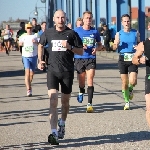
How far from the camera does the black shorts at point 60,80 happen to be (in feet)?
27.2

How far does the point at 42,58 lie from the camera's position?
845 cm

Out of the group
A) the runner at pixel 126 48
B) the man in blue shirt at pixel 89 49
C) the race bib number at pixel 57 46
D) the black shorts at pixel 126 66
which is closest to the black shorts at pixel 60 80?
the race bib number at pixel 57 46

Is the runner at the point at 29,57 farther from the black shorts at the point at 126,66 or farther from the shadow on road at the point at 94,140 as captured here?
the shadow on road at the point at 94,140

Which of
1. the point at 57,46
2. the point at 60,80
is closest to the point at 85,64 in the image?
the point at 60,80

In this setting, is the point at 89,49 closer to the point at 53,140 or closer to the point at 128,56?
the point at 128,56

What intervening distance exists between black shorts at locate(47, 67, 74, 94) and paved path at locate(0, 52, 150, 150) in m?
0.71

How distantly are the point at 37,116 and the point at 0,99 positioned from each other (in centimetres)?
358

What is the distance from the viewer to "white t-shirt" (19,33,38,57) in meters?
14.8

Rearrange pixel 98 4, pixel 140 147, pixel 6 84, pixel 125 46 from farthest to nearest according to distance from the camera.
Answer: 1. pixel 98 4
2. pixel 6 84
3. pixel 125 46
4. pixel 140 147

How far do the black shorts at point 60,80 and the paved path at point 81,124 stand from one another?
0.71 metres

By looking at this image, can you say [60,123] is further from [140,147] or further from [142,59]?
[142,59]

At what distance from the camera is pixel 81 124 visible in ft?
32.1

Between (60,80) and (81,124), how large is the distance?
1588 millimetres

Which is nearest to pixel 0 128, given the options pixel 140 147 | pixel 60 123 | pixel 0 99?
pixel 60 123
